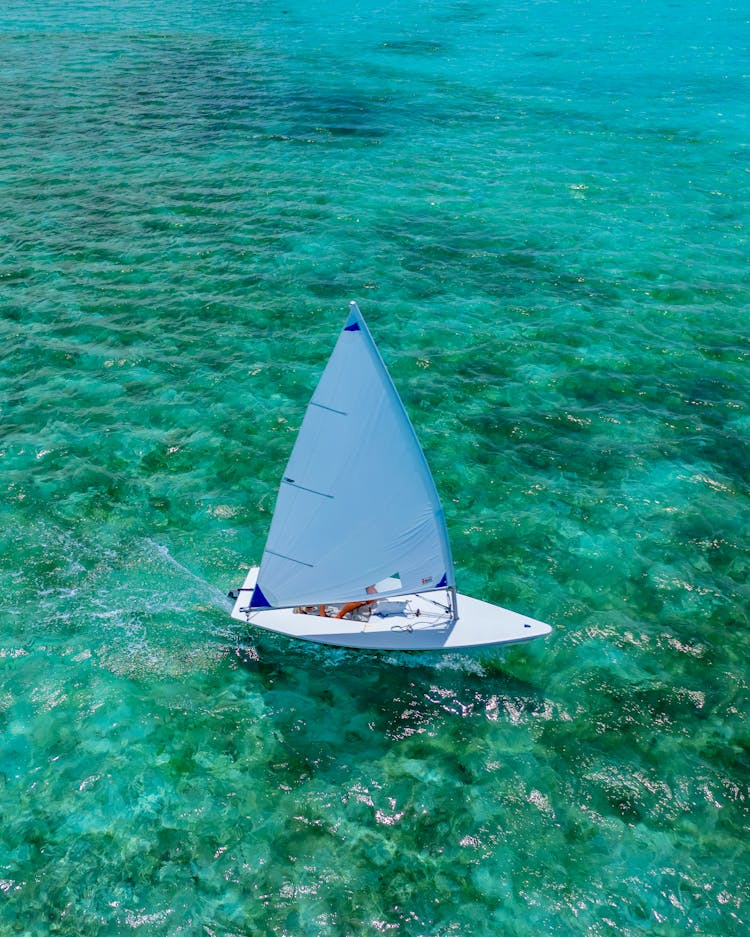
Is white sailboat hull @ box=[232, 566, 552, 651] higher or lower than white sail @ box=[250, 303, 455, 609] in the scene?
lower

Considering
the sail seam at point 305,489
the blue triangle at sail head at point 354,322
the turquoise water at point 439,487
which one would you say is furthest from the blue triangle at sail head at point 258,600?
the blue triangle at sail head at point 354,322

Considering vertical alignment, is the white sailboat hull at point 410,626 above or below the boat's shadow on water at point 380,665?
above

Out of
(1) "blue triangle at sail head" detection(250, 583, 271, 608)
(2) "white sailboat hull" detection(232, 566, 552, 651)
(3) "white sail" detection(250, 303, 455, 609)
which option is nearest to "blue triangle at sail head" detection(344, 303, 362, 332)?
(3) "white sail" detection(250, 303, 455, 609)

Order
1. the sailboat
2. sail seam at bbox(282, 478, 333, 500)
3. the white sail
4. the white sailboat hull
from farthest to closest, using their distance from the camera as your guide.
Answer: the white sailboat hull → sail seam at bbox(282, 478, 333, 500) → the sailboat → the white sail

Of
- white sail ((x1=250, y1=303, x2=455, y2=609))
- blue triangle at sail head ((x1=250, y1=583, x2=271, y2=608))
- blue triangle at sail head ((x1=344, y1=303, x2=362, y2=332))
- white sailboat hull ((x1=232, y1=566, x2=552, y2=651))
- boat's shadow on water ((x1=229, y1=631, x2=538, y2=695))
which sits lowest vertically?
boat's shadow on water ((x1=229, y1=631, x2=538, y2=695))

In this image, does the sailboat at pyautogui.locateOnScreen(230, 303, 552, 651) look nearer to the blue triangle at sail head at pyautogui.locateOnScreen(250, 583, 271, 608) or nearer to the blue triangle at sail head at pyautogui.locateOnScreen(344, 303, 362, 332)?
the blue triangle at sail head at pyautogui.locateOnScreen(250, 583, 271, 608)

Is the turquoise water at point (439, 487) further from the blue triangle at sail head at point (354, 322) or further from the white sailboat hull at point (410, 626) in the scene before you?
the blue triangle at sail head at point (354, 322)

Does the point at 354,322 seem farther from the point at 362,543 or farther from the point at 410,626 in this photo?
the point at 410,626

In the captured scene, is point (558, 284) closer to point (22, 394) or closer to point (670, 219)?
point (670, 219)

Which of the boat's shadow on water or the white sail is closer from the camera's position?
the white sail
